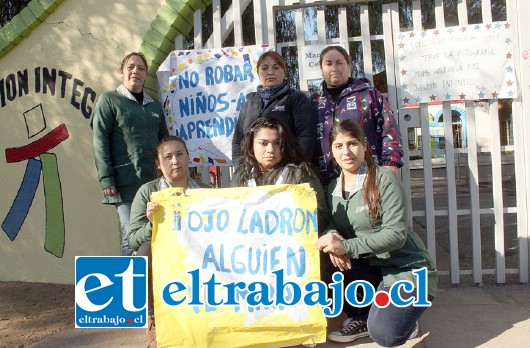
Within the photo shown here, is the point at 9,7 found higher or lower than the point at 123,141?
higher

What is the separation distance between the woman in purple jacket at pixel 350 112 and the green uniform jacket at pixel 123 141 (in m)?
1.36

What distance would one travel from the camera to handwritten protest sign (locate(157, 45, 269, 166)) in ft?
14.0

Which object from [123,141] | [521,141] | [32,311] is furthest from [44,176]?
[521,141]

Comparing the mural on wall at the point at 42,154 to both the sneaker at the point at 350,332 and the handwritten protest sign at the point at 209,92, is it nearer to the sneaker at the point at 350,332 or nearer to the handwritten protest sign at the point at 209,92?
the handwritten protest sign at the point at 209,92

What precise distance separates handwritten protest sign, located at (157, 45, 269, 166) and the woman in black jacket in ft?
1.80

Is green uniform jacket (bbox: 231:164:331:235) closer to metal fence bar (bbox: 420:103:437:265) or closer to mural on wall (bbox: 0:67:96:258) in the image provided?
metal fence bar (bbox: 420:103:437:265)

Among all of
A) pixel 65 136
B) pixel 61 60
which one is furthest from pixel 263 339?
pixel 61 60

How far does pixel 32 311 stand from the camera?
4320 millimetres

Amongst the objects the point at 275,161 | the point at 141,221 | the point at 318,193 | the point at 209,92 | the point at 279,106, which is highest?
the point at 209,92

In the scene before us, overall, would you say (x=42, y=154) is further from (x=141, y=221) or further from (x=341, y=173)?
(x=341, y=173)

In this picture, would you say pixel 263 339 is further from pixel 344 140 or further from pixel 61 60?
pixel 61 60

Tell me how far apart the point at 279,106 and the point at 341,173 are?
73cm

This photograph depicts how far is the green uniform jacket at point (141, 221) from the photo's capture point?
10.2 ft

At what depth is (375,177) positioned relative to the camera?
9.87 ft
